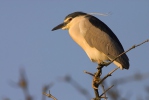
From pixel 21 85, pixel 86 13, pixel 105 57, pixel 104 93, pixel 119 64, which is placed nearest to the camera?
pixel 21 85

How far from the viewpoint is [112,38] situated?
5395 millimetres

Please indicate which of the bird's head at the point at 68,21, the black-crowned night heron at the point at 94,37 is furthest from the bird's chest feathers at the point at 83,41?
the bird's head at the point at 68,21

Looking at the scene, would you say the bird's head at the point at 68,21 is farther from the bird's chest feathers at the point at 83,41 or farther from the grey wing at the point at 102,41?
the grey wing at the point at 102,41

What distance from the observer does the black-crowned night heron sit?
5.05m

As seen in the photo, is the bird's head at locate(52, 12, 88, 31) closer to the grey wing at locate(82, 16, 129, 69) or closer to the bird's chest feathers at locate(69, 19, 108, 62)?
the bird's chest feathers at locate(69, 19, 108, 62)

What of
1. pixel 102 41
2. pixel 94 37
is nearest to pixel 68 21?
pixel 94 37

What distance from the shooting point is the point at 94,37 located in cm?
534

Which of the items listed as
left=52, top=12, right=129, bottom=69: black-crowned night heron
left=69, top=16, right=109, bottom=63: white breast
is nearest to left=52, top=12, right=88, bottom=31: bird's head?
left=52, top=12, right=129, bottom=69: black-crowned night heron

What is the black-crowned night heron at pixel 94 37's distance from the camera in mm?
5055

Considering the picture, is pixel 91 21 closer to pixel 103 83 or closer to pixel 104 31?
pixel 104 31

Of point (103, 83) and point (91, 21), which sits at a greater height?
point (91, 21)

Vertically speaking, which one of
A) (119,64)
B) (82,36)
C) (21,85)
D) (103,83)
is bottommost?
(21,85)

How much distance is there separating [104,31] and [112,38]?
0.18 meters

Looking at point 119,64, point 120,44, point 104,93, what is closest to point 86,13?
point 120,44
